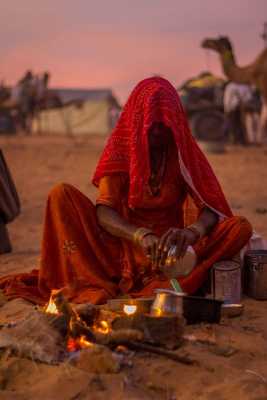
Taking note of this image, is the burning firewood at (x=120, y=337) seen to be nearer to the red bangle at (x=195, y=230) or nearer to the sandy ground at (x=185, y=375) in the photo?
the sandy ground at (x=185, y=375)

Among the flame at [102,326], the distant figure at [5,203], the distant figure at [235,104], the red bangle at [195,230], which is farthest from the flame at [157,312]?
the distant figure at [235,104]

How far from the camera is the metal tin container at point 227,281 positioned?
3.48 meters

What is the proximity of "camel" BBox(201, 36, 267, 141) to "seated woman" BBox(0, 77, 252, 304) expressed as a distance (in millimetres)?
7268

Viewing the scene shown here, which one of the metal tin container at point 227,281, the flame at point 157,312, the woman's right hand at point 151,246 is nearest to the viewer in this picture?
the flame at point 157,312

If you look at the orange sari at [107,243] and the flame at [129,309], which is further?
the orange sari at [107,243]

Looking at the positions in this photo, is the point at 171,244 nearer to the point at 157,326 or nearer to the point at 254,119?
the point at 157,326

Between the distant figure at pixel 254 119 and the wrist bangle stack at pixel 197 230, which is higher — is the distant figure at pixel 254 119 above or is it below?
above

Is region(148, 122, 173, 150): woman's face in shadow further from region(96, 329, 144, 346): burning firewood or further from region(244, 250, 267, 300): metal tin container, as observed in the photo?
region(96, 329, 144, 346): burning firewood

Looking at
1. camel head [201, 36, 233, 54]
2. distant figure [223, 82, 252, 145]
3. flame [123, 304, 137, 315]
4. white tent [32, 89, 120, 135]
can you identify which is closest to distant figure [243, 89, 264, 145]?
distant figure [223, 82, 252, 145]

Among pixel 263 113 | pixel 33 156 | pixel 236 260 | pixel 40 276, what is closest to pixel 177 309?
pixel 236 260

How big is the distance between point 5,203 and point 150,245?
8.15ft

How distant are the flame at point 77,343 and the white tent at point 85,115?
93.1ft

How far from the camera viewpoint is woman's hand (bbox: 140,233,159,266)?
3.11 m

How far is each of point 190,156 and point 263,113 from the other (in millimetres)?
16854
